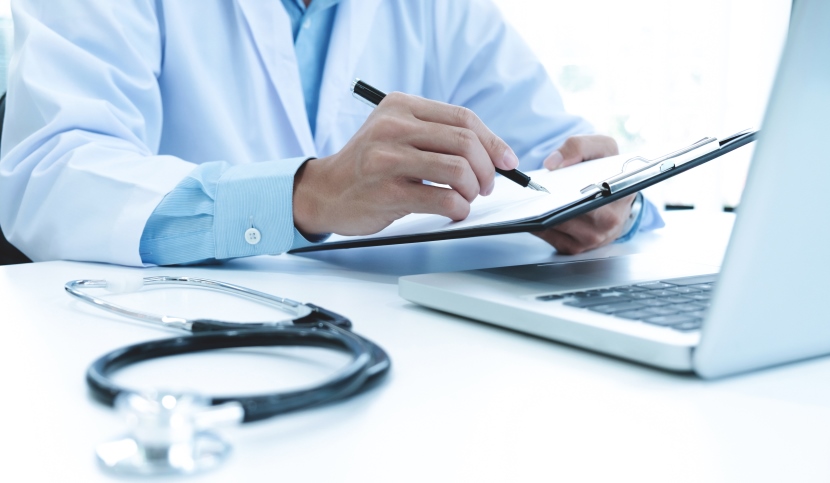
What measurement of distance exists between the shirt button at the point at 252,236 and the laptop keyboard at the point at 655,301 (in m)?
0.34

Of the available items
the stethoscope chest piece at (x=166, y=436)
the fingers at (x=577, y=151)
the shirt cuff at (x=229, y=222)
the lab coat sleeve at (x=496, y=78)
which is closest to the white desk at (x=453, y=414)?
the stethoscope chest piece at (x=166, y=436)

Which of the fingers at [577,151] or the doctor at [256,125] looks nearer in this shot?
the doctor at [256,125]

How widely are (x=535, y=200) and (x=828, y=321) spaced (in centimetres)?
26

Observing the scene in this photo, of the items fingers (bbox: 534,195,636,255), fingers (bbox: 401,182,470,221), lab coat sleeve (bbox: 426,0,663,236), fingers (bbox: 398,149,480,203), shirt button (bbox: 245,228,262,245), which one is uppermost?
lab coat sleeve (bbox: 426,0,663,236)

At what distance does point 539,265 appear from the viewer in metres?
0.59

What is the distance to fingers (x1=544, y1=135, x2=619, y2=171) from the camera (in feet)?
2.81

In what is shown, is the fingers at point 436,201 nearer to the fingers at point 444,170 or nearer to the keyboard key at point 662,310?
the fingers at point 444,170

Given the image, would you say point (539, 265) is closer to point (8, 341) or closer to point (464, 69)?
point (8, 341)

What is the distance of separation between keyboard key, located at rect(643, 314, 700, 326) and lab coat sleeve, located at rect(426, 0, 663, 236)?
85 cm

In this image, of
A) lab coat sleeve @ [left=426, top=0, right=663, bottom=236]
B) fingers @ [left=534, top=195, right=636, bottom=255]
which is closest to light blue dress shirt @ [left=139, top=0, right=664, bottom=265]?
fingers @ [left=534, top=195, right=636, bottom=255]

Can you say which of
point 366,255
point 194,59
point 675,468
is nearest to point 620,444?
point 675,468

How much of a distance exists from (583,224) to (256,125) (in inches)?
21.8

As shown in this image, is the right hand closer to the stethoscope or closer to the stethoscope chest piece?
the stethoscope

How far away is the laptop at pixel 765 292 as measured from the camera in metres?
0.29
